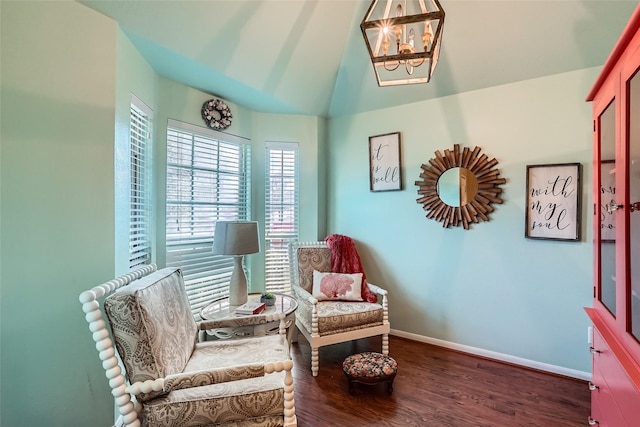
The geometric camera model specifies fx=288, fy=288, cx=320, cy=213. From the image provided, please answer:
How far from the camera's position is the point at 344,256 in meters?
3.04

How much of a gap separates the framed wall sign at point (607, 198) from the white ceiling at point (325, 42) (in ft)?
4.42

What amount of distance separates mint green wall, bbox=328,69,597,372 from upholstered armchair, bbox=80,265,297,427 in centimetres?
196

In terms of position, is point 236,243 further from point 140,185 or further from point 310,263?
point 310,263

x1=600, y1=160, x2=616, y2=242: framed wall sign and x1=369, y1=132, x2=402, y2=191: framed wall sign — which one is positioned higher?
x1=369, y1=132, x2=402, y2=191: framed wall sign

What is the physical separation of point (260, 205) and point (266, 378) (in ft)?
6.86

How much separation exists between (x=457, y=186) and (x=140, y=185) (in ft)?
9.05

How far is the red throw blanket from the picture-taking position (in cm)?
300

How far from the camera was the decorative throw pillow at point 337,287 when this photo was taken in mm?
2742

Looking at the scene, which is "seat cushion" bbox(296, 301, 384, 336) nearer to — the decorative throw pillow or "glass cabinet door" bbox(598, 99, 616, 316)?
the decorative throw pillow

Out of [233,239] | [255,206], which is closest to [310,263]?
[255,206]

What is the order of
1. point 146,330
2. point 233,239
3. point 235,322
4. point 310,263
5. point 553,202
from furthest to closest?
point 310,263 < point 553,202 < point 233,239 < point 235,322 < point 146,330

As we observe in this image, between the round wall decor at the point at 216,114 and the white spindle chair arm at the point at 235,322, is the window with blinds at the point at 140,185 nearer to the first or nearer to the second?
the round wall decor at the point at 216,114

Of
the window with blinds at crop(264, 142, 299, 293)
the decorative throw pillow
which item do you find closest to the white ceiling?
the window with blinds at crop(264, 142, 299, 293)

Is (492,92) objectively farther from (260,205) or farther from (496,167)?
(260,205)
